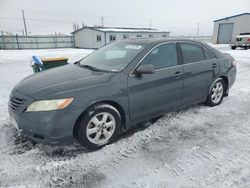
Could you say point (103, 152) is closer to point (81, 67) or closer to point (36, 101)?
point (36, 101)

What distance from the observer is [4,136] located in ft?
11.4

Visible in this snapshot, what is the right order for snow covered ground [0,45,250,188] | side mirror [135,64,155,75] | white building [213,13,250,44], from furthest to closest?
white building [213,13,250,44], side mirror [135,64,155,75], snow covered ground [0,45,250,188]

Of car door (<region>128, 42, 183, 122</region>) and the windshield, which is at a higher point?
the windshield

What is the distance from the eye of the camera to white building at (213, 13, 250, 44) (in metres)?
30.5

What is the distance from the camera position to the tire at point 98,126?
2.90 meters

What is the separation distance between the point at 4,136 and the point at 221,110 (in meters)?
4.18

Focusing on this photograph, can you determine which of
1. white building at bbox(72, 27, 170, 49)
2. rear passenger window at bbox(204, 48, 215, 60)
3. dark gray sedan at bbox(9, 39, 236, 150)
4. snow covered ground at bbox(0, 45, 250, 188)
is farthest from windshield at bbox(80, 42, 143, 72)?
white building at bbox(72, 27, 170, 49)

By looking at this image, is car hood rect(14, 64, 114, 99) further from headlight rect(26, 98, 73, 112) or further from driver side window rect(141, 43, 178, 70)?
driver side window rect(141, 43, 178, 70)

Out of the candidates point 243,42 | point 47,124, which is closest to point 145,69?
point 47,124

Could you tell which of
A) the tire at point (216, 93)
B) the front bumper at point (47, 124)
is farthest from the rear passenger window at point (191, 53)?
the front bumper at point (47, 124)

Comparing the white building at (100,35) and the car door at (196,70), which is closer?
the car door at (196,70)

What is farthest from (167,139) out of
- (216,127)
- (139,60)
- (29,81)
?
(29,81)

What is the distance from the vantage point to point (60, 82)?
303 centimetres

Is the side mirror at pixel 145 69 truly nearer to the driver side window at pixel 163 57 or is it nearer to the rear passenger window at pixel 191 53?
the driver side window at pixel 163 57
